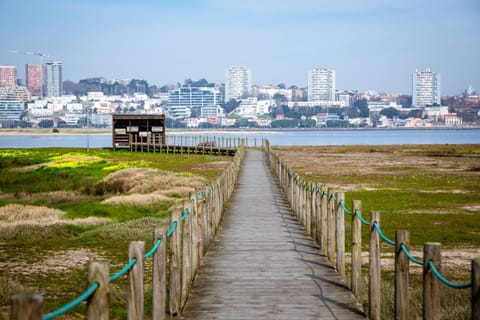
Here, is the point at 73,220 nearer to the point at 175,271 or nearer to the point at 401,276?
the point at 175,271

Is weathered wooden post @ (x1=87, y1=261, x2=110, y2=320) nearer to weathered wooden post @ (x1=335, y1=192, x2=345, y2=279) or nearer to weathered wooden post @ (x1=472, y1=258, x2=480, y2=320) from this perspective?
weathered wooden post @ (x1=472, y1=258, x2=480, y2=320)

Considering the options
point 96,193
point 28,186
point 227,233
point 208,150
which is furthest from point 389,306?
point 208,150

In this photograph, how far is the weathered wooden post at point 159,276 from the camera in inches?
301

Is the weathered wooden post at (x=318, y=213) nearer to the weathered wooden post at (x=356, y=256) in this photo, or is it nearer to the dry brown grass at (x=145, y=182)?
the weathered wooden post at (x=356, y=256)

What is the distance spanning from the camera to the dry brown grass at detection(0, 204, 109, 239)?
20.1 m

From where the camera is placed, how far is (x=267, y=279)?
435 inches

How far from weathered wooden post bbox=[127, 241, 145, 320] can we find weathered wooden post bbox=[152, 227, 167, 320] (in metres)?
1.09

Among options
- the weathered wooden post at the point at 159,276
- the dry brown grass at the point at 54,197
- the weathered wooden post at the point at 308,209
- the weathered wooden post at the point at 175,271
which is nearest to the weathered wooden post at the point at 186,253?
the weathered wooden post at the point at 175,271

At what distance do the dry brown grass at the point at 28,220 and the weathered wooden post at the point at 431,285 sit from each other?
49.7ft

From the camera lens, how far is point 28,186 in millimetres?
38812

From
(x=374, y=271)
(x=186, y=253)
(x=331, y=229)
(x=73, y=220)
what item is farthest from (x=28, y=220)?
(x=374, y=271)

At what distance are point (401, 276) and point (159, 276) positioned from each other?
2607mm

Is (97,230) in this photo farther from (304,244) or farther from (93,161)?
(93,161)

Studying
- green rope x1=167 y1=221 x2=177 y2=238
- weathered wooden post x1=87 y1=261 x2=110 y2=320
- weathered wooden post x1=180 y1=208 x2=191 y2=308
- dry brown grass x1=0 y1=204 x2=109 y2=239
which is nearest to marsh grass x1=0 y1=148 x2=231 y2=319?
dry brown grass x1=0 y1=204 x2=109 y2=239
